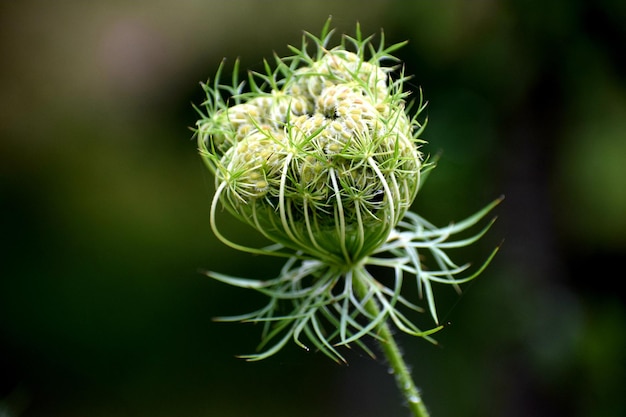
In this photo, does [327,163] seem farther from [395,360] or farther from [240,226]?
[240,226]

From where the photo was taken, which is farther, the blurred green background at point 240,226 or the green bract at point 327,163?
the blurred green background at point 240,226

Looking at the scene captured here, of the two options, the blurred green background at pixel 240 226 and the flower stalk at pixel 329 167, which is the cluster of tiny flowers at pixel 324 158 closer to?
the flower stalk at pixel 329 167

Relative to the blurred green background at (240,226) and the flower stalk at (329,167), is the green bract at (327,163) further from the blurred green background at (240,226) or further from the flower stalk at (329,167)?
the blurred green background at (240,226)

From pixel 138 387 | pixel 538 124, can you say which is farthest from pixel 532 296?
pixel 138 387

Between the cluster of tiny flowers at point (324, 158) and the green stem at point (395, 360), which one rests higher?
the cluster of tiny flowers at point (324, 158)

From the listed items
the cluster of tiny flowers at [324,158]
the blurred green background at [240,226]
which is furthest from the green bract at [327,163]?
the blurred green background at [240,226]

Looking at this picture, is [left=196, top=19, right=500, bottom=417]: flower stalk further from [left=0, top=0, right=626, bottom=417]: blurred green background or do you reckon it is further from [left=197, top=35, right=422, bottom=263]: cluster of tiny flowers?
[left=0, top=0, right=626, bottom=417]: blurred green background

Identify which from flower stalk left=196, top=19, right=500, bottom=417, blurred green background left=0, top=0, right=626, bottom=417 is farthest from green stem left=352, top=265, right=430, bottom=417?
blurred green background left=0, top=0, right=626, bottom=417
